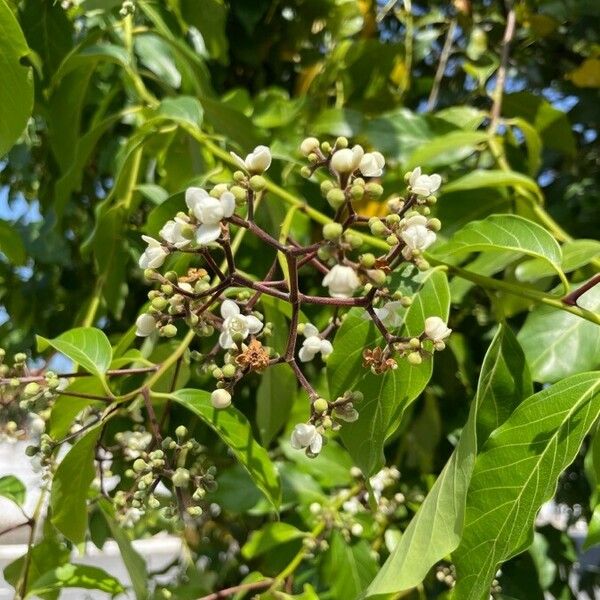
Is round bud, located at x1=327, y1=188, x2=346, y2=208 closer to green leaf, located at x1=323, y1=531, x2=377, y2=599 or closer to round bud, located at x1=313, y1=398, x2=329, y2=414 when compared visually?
round bud, located at x1=313, y1=398, x2=329, y2=414

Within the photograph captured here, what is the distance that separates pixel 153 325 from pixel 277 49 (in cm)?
106

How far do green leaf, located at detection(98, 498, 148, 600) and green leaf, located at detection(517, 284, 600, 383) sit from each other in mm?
441

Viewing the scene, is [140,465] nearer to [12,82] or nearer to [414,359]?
[414,359]

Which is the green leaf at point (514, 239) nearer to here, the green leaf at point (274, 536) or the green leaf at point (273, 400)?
the green leaf at point (273, 400)

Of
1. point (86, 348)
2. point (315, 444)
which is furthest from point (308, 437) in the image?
point (86, 348)

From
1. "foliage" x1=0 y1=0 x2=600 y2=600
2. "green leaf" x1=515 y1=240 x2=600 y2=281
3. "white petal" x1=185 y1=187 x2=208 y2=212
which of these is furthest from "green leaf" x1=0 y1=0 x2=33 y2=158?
"green leaf" x1=515 y1=240 x2=600 y2=281

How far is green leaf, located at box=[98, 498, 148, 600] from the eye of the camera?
0.76 meters

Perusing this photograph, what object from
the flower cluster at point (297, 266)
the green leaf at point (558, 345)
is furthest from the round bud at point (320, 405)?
the green leaf at point (558, 345)

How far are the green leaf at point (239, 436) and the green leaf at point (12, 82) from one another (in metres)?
0.27

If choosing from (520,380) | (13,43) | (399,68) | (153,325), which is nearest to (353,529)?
(520,380)

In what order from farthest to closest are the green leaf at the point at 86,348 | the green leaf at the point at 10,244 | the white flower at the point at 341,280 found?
the green leaf at the point at 10,244, the green leaf at the point at 86,348, the white flower at the point at 341,280

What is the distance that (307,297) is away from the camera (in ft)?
1.69

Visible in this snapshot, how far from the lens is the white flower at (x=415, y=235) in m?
0.49

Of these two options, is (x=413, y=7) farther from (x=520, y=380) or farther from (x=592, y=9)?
(x=520, y=380)
